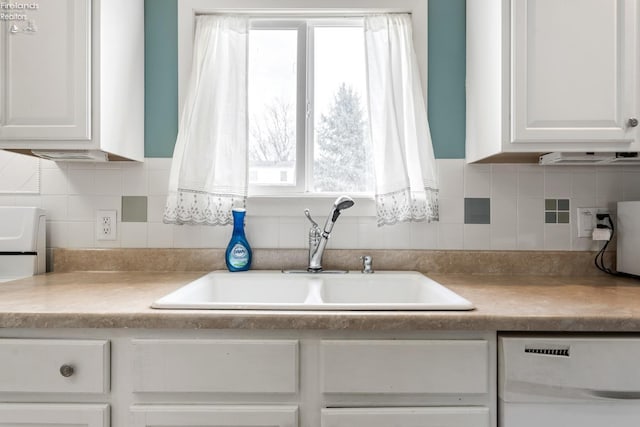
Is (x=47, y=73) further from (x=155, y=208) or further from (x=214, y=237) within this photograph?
(x=214, y=237)

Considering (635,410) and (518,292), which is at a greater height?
(518,292)

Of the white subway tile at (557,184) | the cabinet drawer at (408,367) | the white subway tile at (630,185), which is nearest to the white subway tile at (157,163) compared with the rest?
the cabinet drawer at (408,367)

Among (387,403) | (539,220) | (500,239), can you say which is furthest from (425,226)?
(387,403)

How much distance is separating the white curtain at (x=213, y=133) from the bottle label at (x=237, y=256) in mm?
110

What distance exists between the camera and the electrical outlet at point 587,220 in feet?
5.77

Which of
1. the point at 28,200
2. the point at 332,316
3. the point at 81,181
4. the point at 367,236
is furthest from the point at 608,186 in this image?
the point at 28,200

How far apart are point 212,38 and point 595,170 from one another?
1.69 m

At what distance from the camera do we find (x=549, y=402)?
3.53ft

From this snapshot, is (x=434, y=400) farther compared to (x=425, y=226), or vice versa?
(x=425, y=226)

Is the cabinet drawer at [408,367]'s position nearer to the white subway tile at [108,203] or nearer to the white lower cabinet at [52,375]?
the white lower cabinet at [52,375]

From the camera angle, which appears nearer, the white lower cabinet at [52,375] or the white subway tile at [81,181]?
the white lower cabinet at [52,375]

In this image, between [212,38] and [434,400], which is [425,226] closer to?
[434,400]

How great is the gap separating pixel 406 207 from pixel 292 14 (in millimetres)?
942

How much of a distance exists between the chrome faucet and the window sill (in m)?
0.07
